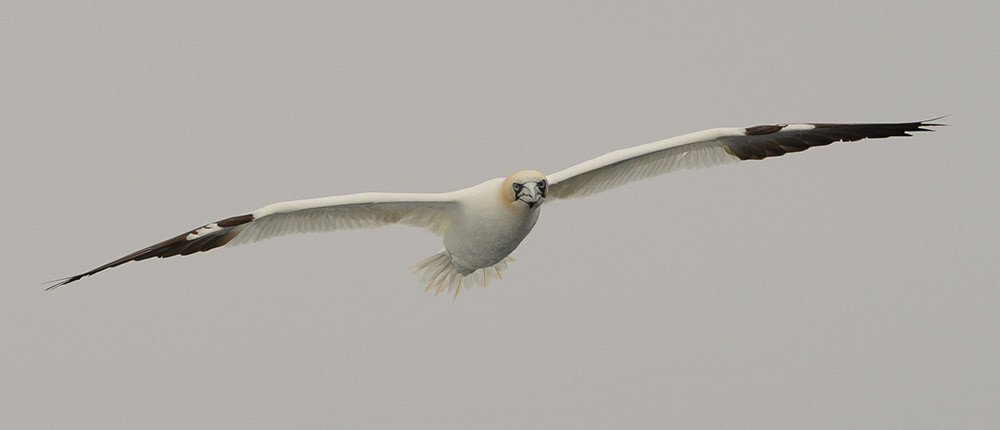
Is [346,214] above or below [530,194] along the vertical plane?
above

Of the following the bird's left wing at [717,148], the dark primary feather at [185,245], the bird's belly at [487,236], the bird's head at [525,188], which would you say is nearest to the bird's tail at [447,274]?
the bird's belly at [487,236]

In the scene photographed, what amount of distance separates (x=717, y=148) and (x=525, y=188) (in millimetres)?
3032

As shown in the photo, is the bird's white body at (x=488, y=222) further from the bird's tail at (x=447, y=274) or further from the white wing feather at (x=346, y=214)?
the bird's tail at (x=447, y=274)

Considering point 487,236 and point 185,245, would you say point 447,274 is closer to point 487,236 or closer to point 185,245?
point 487,236

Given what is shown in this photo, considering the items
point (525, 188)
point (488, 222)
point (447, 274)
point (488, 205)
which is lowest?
point (447, 274)

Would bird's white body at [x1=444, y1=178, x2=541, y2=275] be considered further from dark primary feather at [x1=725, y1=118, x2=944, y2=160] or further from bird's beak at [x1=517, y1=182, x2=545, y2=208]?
dark primary feather at [x1=725, y1=118, x2=944, y2=160]

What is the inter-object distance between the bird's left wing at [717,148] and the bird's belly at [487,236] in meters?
0.84

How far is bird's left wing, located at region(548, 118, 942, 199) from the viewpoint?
39.4 feet

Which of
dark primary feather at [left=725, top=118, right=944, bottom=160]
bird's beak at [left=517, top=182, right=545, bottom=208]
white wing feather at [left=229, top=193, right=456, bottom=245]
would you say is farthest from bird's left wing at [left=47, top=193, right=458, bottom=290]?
dark primary feather at [left=725, top=118, right=944, bottom=160]

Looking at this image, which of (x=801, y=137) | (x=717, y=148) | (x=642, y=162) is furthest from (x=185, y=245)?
(x=801, y=137)

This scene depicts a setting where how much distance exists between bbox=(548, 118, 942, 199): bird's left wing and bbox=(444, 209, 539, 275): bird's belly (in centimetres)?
84

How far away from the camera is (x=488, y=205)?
1128 cm

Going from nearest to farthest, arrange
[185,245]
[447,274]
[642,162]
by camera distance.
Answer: [185,245], [642,162], [447,274]

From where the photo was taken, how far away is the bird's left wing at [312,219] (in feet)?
35.0
